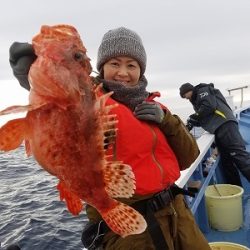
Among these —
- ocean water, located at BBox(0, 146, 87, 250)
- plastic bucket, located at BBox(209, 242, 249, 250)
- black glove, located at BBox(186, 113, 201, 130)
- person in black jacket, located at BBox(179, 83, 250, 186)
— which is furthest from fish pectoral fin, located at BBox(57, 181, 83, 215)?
black glove, located at BBox(186, 113, 201, 130)

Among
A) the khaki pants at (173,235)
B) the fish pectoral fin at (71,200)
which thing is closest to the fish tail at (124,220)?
the fish pectoral fin at (71,200)

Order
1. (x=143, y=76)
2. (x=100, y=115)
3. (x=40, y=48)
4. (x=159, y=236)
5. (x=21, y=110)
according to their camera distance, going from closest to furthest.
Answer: (x=21, y=110) < (x=40, y=48) < (x=100, y=115) < (x=159, y=236) < (x=143, y=76)

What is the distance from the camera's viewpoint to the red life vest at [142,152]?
2.88m

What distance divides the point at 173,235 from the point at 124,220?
3.22 feet

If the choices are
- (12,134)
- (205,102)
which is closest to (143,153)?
(12,134)

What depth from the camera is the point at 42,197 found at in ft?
42.3

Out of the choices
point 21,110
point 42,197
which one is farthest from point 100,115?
point 42,197

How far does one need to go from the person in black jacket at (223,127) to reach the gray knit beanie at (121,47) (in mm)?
5077

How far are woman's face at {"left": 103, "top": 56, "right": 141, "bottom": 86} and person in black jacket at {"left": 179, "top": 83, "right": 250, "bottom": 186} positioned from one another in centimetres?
521

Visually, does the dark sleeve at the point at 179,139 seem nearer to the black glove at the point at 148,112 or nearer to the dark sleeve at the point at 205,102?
the black glove at the point at 148,112

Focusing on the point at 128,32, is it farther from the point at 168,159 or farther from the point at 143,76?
the point at 168,159

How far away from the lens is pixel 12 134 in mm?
1752

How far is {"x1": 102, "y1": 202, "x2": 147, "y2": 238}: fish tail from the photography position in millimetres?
2180

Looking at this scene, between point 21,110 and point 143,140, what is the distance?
1.43m
